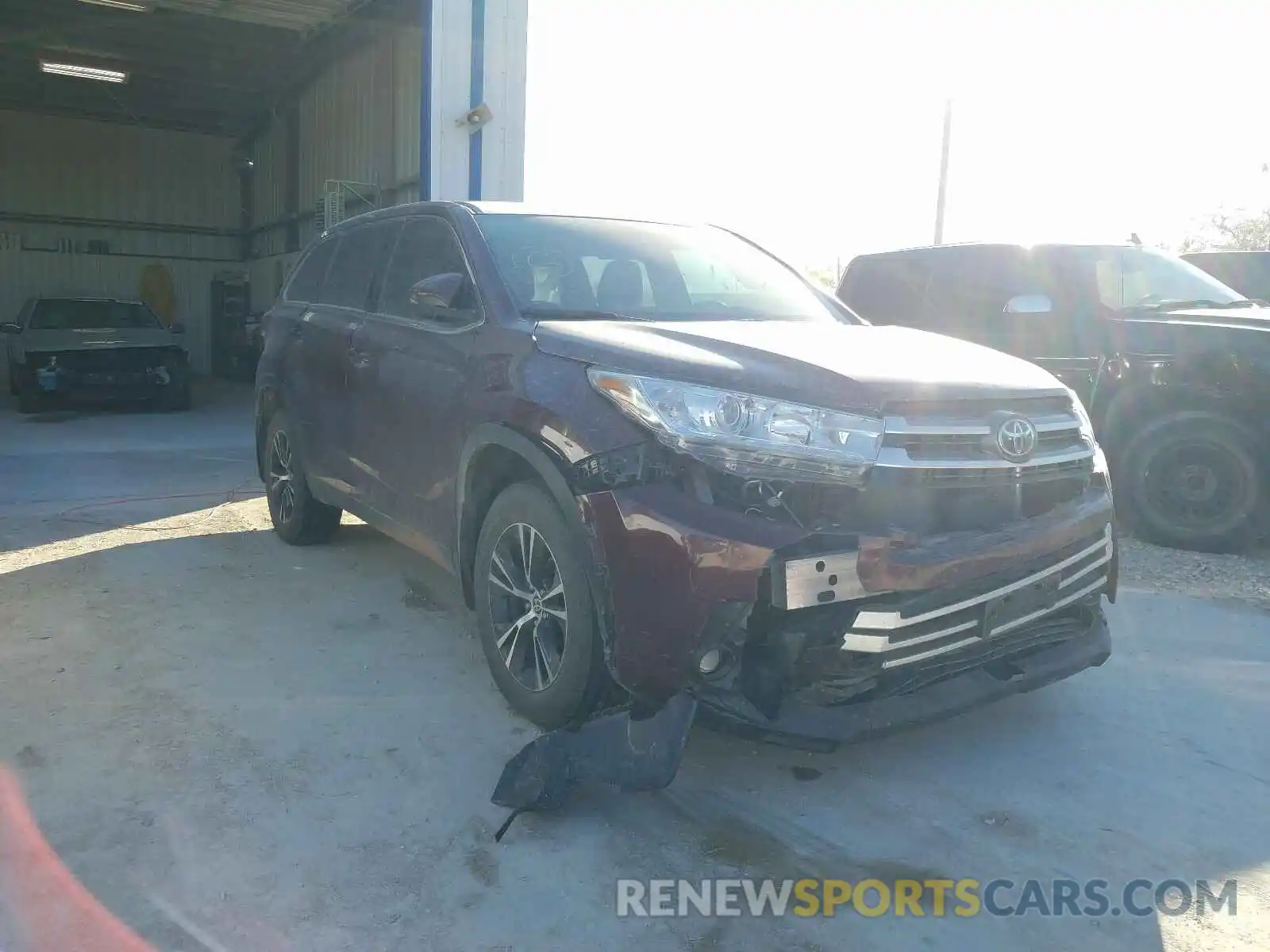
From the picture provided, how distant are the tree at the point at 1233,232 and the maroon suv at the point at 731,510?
35.7 m

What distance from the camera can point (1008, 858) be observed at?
9.68 feet

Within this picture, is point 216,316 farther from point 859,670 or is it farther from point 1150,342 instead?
point 859,670

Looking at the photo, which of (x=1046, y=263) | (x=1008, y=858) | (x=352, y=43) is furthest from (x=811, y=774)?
(x=352, y=43)

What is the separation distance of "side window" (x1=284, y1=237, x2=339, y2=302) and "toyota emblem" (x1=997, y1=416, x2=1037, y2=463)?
382 centimetres

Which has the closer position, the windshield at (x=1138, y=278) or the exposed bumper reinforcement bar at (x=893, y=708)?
the exposed bumper reinforcement bar at (x=893, y=708)

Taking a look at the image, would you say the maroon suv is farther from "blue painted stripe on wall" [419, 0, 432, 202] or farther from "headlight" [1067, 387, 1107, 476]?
"blue painted stripe on wall" [419, 0, 432, 202]

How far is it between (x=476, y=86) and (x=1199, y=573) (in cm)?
884

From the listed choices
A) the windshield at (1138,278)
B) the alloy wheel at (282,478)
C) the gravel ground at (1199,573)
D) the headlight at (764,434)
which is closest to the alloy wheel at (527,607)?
the headlight at (764,434)

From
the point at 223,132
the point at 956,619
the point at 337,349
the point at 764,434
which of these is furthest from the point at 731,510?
the point at 223,132

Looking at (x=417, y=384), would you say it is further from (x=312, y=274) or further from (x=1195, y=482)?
(x=1195, y=482)

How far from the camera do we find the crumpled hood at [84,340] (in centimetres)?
1393

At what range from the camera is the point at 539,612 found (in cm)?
350

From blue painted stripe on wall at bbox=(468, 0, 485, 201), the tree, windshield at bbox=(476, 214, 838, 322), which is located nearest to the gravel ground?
windshield at bbox=(476, 214, 838, 322)

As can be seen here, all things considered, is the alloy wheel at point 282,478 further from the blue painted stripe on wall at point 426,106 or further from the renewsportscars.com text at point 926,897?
the blue painted stripe on wall at point 426,106
